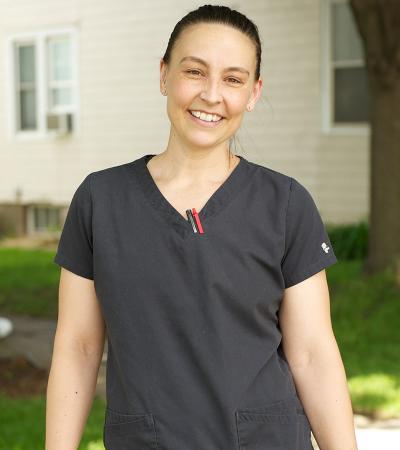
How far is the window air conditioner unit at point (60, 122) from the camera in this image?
14.8 m

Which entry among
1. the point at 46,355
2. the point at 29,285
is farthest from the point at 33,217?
the point at 46,355

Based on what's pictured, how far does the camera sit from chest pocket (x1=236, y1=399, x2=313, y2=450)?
2051mm

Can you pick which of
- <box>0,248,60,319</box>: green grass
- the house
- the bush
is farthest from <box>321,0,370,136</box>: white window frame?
<box>0,248,60,319</box>: green grass

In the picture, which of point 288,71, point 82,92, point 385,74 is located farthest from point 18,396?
point 82,92

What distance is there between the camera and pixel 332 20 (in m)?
12.3

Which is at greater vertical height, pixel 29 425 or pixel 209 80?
pixel 209 80

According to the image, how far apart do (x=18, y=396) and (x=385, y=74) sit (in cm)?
463

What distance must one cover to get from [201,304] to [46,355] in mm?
5201

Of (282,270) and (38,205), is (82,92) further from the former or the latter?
(282,270)

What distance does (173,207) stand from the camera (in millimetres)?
2131

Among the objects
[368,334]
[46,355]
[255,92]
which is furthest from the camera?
[368,334]

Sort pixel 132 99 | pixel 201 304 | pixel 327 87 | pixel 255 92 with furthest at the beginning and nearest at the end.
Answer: pixel 132 99 → pixel 327 87 → pixel 255 92 → pixel 201 304

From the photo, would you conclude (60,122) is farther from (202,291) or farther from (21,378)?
(202,291)

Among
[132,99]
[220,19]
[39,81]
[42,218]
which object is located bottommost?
[42,218]
